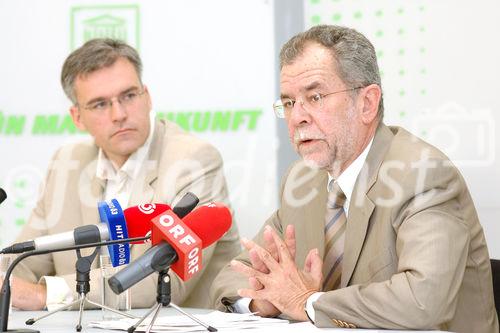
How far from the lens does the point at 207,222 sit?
200 centimetres

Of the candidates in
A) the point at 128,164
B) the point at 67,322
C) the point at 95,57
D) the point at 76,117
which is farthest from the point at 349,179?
the point at 76,117

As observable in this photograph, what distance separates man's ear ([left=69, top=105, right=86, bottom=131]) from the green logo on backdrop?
457mm

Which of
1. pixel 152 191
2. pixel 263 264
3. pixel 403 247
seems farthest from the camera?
pixel 152 191

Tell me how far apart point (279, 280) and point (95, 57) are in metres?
1.62

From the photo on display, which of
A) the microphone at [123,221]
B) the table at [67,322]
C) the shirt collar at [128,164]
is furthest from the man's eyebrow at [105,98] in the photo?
the microphone at [123,221]

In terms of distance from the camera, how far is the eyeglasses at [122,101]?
3551 mm

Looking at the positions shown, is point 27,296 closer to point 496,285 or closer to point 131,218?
point 131,218

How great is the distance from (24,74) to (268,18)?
1273 mm

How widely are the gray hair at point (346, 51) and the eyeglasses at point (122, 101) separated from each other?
1102 millimetres

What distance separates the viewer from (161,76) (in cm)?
398

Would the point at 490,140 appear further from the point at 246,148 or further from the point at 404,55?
the point at 246,148

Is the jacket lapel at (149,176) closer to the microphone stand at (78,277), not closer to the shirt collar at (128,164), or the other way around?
the shirt collar at (128,164)

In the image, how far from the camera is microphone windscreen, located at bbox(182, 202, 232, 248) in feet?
6.51

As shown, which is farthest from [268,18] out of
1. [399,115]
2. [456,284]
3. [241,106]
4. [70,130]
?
[456,284]
